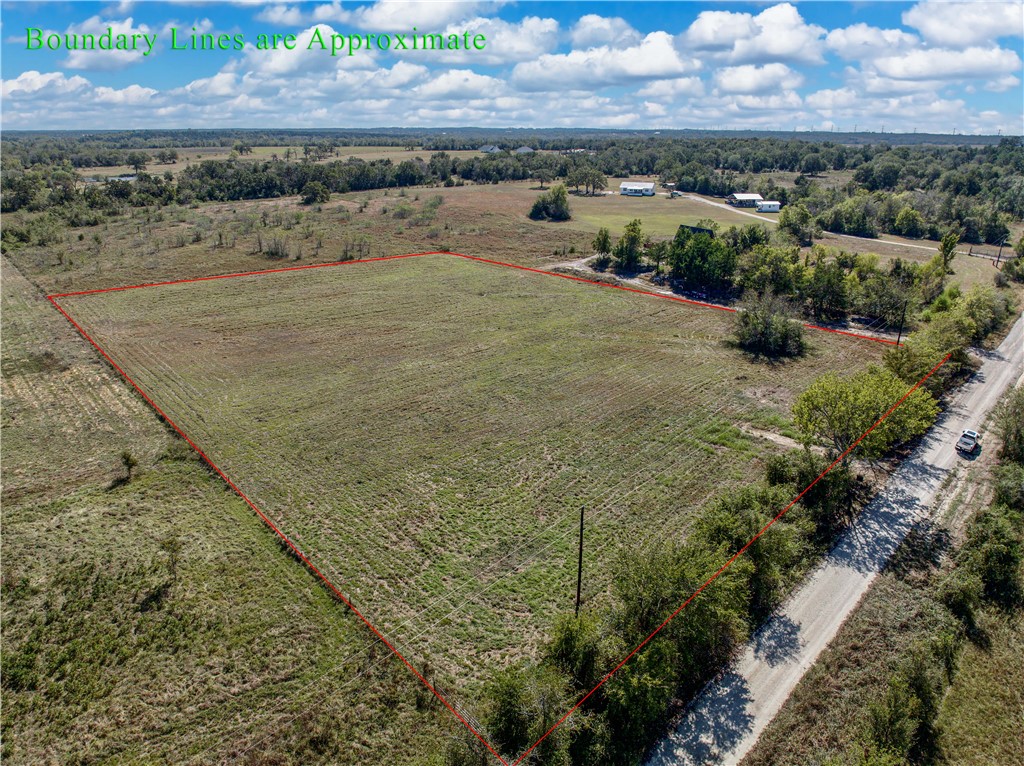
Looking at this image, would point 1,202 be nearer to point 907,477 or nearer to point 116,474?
point 116,474

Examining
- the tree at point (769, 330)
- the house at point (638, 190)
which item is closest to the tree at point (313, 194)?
the house at point (638, 190)

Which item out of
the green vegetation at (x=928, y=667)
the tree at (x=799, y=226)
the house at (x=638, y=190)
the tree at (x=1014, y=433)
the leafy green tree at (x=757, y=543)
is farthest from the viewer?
the house at (x=638, y=190)

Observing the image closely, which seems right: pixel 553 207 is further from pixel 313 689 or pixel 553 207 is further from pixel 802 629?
pixel 313 689

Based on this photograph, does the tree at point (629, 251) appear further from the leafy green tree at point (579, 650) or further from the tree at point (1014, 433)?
the leafy green tree at point (579, 650)

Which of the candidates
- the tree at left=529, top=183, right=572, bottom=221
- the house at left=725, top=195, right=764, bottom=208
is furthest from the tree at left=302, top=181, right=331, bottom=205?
the house at left=725, top=195, right=764, bottom=208

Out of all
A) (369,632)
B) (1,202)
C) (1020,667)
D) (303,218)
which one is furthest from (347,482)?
(1,202)

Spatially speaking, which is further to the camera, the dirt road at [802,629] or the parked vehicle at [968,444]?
the parked vehicle at [968,444]
